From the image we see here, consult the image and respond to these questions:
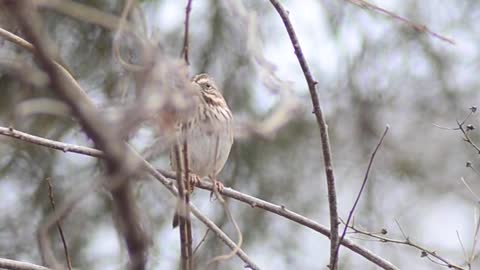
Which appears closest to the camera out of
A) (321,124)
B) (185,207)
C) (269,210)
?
(185,207)

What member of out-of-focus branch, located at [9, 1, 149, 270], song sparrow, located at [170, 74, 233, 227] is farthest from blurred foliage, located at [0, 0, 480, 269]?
out-of-focus branch, located at [9, 1, 149, 270]

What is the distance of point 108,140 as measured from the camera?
1.34 metres

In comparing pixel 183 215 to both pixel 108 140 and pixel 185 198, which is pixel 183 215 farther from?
pixel 108 140

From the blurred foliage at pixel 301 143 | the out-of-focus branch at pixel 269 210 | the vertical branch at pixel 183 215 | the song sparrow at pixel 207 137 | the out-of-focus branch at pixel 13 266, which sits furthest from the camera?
the blurred foliage at pixel 301 143

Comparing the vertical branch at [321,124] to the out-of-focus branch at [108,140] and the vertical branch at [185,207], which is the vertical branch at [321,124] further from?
the out-of-focus branch at [108,140]

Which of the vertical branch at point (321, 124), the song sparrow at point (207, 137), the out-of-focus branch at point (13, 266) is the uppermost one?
the song sparrow at point (207, 137)

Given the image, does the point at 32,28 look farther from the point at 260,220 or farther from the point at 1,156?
the point at 260,220

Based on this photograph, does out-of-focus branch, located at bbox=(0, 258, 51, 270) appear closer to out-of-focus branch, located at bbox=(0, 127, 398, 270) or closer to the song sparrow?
out-of-focus branch, located at bbox=(0, 127, 398, 270)

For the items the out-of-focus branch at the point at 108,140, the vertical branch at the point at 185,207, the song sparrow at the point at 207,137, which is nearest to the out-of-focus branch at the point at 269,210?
the song sparrow at the point at 207,137

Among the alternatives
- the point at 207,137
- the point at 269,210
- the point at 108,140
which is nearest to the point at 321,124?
the point at 269,210

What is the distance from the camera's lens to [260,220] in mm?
9984

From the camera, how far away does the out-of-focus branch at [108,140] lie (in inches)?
51.4

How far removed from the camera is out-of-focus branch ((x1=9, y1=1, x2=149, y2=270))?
4.29ft

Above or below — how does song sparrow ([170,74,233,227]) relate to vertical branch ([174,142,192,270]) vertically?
above
